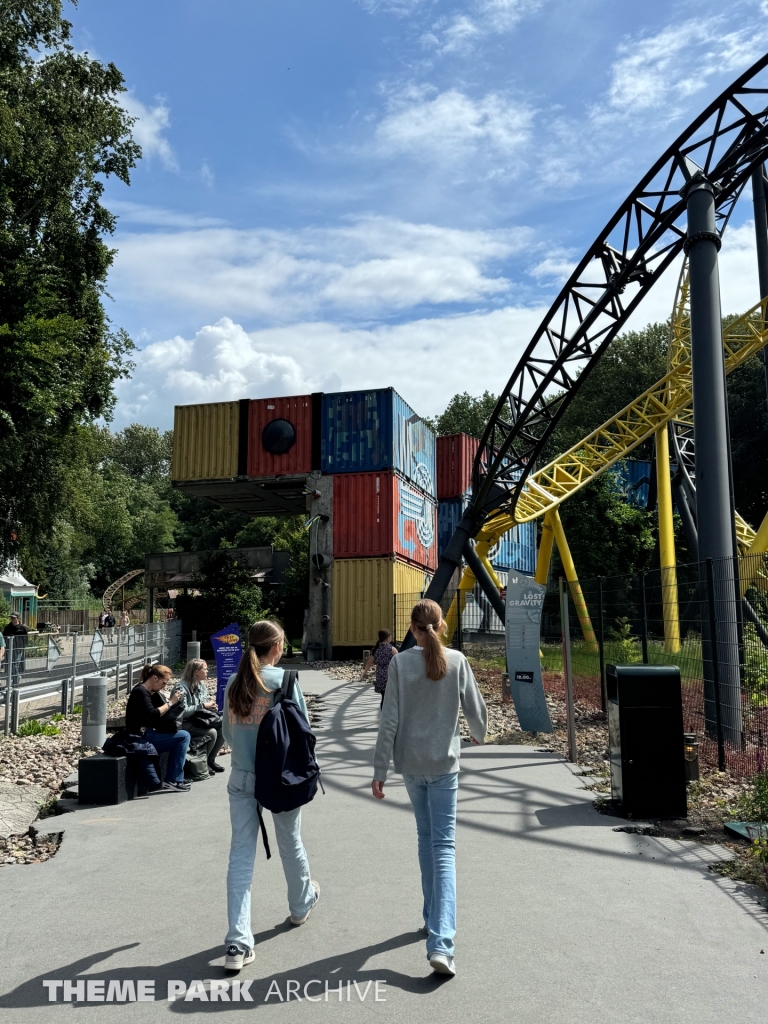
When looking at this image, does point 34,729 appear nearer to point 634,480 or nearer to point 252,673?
point 252,673

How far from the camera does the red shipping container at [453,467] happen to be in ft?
117

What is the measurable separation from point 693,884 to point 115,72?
24.3m

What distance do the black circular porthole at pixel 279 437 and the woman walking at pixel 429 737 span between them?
966 inches

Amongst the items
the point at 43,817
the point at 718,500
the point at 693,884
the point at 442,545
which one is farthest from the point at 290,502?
the point at 693,884

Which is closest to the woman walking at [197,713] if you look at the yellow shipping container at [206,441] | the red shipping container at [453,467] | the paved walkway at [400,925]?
the paved walkway at [400,925]

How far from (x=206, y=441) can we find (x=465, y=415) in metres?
40.6

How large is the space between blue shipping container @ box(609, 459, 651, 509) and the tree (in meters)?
22.3

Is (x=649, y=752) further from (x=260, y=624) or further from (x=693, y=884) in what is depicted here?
(x=260, y=624)

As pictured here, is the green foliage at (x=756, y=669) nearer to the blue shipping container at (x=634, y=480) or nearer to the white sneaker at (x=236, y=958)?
the white sneaker at (x=236, y=958)

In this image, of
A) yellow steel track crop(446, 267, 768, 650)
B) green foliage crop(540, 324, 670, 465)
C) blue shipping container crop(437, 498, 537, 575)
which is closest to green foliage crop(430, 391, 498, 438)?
green foliage crop(540, 324, 670, 465)

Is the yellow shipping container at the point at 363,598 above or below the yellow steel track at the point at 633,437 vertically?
below

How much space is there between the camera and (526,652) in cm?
1075

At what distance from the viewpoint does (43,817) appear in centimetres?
755

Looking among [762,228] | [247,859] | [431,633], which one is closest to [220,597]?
[762,228]
